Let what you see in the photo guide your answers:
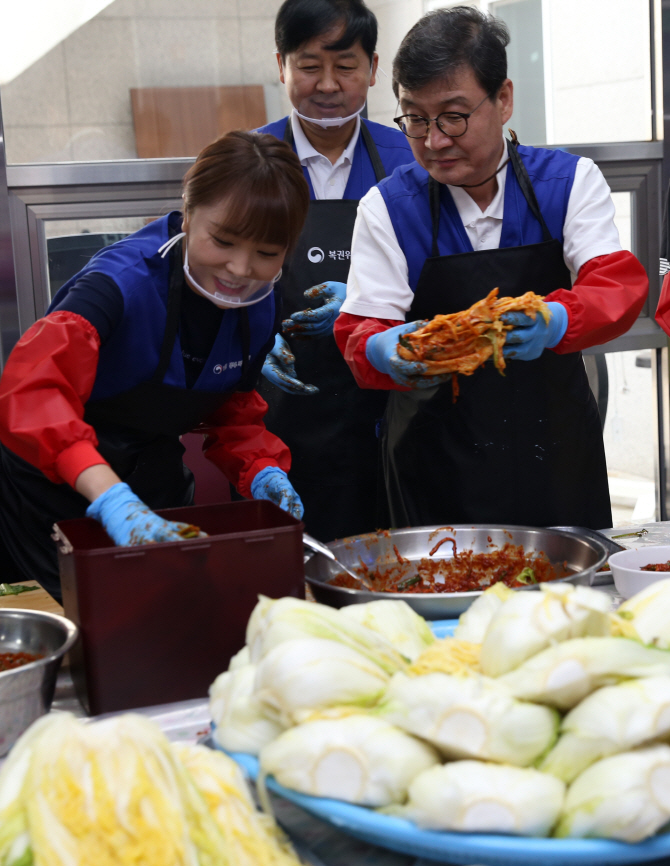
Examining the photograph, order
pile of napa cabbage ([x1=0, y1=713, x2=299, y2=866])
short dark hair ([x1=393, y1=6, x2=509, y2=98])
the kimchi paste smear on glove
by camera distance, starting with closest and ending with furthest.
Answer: pile of napa cabbage ([x1=0, y1=713, x2=299, y2=866]), the kimchi paste smear on glove, short dark hair ([x1=393, y1=6, x2=509, y2=98])

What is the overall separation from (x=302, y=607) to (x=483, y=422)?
1.64 m

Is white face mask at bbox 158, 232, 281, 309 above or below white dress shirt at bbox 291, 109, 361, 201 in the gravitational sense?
below

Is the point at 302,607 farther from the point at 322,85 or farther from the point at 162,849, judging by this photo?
the point at 322,85

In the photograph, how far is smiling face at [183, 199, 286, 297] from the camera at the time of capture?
1938 millimetres

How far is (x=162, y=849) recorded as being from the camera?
29.6 inches

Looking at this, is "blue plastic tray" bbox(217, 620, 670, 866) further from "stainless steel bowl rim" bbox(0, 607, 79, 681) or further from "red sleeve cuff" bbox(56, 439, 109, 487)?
"red sleeve cuff" bbox(56, 439, 109, 487)

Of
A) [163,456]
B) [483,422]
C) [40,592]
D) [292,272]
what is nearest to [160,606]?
[40,592]

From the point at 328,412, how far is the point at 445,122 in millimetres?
1207

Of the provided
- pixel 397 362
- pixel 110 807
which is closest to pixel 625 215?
pixel 397 362

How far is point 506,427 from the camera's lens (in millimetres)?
2543

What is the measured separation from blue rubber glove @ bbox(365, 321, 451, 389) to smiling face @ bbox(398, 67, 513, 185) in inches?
18.1

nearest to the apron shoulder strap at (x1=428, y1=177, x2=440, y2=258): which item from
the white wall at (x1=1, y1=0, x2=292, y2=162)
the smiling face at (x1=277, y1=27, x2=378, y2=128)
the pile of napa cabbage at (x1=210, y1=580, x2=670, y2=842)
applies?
the smiling face at (x1=277, y1=27, x2=378, y2=128)

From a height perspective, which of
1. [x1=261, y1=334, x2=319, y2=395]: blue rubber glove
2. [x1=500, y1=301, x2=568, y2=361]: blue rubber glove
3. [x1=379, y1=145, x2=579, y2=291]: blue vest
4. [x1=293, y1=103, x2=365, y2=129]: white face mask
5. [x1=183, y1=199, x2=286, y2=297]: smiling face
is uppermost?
[x1=293, y1=103, x2=365, y2=129]: white face mask

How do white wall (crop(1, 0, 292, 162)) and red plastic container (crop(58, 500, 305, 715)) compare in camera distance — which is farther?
white wall (crop(1, 0, 292, 162))
